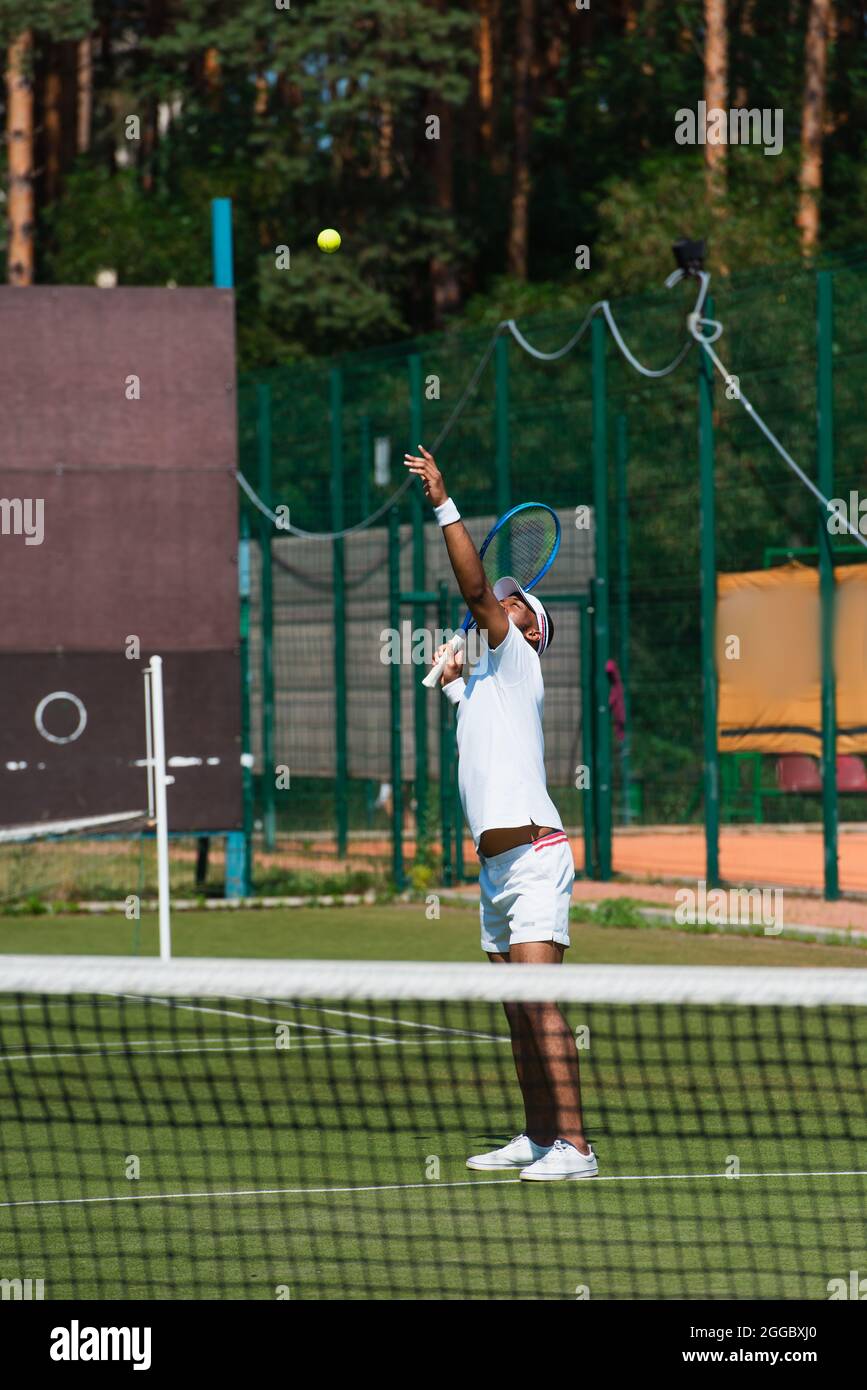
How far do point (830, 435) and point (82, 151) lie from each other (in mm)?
29396

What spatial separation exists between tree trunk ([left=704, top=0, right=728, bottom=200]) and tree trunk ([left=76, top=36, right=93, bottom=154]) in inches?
532

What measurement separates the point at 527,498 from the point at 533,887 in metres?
13.0

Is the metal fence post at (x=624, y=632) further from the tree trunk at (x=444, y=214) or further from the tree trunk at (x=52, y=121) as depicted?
the tree trunk at (x=52, y=121)

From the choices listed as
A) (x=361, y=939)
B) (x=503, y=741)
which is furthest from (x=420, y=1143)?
(x=361, y=939)

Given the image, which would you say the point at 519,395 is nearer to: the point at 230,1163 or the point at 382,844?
the point at 382,844

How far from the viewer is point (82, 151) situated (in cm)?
4253

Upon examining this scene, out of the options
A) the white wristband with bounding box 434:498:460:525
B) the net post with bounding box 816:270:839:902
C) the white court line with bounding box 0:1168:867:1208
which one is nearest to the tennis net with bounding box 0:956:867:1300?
the white court line with bounding box 0:1168:867:1208

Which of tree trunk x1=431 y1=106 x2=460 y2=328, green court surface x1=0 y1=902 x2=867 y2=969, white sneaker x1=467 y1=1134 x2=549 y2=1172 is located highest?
tree trunk x1=431 y1=106 x2=460 y2=328

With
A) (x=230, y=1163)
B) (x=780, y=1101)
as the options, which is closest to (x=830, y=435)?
(x=780, y=1101)

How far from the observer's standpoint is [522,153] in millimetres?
36750

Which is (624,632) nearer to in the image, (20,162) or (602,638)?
(602,638)

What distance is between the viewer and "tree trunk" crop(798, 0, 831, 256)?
3209 cm

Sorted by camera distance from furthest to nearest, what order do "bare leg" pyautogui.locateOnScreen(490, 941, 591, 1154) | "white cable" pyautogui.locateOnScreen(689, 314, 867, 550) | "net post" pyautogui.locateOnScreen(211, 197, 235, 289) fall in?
"net post" pyautogui.locateOnScreen(211, 197, 235, 289)
"white cable" pyautogui.locateOnScreen(689, 314, 867, 550)
"bare leg" pyautogui.locateOnScreen(490, 941, 591, 1154)

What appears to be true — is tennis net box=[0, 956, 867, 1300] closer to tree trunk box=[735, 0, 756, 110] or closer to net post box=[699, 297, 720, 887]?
net post box=[699, 297, 720, 887]
